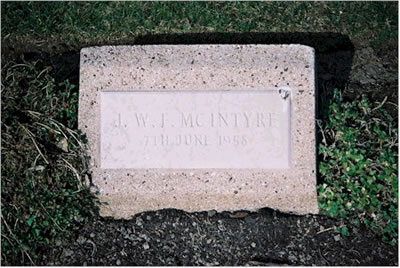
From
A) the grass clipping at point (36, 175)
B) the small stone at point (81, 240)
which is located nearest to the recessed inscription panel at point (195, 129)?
the grass clipping at point (36, 175)

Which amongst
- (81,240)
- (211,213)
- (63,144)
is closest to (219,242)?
(211,213)

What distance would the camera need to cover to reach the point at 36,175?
140 inches

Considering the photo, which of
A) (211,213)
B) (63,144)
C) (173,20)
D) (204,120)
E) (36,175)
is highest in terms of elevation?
(173,20)

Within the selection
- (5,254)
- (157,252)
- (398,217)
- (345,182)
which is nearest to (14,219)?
(5,254)

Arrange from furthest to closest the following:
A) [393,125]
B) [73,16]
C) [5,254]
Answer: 1. [73,16]
2. [393,125]
3. [5,254]

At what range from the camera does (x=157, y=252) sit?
11.7 feet

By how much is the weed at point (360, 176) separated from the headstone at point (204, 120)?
11 cm

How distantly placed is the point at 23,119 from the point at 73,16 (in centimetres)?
91

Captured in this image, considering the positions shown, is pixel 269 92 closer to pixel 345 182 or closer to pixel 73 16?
pixel 345 182

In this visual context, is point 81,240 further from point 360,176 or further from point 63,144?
point 360,176

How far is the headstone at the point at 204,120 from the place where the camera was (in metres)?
3.57

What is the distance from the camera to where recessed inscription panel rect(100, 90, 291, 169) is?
11.7 ft

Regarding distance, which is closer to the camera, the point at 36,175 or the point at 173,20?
the point at 36,175

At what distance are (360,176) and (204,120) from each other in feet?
2.83
